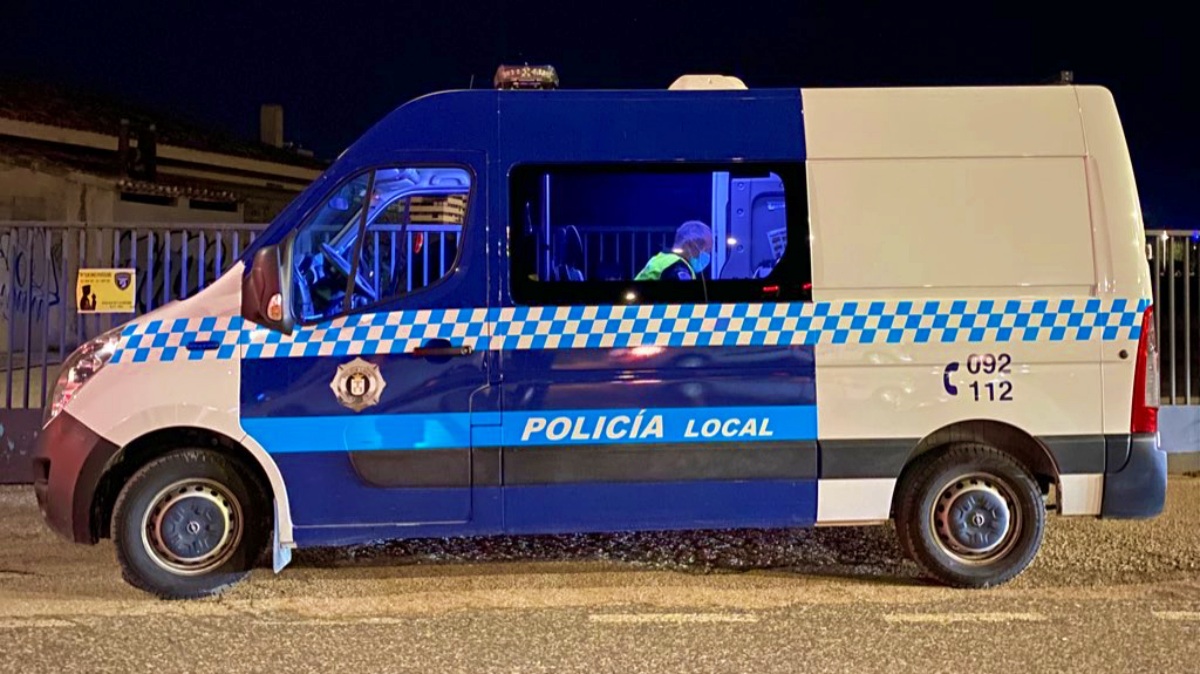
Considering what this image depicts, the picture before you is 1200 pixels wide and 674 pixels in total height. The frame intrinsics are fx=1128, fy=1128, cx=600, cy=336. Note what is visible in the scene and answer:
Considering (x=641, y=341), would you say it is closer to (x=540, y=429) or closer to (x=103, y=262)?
(x=540, y=429)

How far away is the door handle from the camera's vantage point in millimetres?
5281

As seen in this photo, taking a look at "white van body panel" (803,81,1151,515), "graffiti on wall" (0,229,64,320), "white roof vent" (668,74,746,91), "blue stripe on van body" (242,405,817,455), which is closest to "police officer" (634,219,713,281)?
"white van body panel" (803,81,1151,515)

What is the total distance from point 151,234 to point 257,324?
143 inches

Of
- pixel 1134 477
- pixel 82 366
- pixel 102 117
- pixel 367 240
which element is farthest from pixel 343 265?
pixel 102 117

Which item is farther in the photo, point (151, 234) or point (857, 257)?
point (151, 234)

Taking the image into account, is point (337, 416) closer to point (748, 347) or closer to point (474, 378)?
point (474, 378)

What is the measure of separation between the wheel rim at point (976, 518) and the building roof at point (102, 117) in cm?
1504

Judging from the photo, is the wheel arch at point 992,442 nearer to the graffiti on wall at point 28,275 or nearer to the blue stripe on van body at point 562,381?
the blue stripe on van body at point 562,381

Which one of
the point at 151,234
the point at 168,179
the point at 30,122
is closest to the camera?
the point at 151,234

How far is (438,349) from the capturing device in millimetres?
5281

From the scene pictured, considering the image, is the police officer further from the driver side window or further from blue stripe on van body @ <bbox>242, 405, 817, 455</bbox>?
the driver side window

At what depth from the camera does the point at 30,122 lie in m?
16.5

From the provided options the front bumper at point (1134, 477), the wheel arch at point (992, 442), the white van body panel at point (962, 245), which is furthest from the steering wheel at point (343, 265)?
the front bumper at point (1134, 477)

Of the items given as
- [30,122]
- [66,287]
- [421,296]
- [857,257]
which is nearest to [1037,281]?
[857,257]
